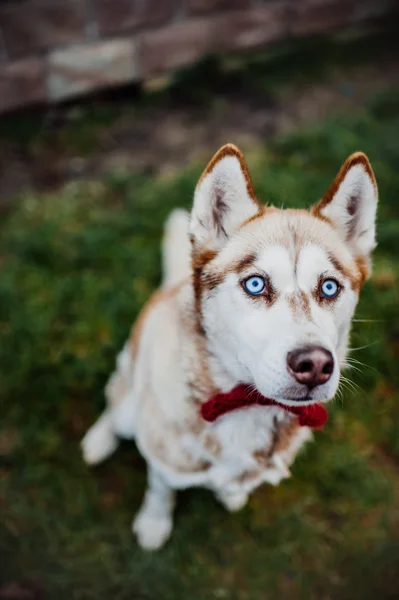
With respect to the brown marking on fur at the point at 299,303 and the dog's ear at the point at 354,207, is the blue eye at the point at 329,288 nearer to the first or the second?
the brown marking on fur at the point at 299,303

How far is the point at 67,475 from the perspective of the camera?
2650 mm

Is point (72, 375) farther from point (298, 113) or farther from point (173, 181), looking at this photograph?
point (298, 113)

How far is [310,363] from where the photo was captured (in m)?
1.44

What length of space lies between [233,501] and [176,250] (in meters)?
1.24

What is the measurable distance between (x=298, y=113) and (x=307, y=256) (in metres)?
3.40

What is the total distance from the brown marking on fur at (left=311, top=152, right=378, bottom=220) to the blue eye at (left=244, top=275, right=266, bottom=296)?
1.08 ft

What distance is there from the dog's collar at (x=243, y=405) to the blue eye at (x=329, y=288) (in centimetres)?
40

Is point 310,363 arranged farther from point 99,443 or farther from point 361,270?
point 99,443

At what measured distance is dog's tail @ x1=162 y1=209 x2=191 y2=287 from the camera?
2.56 m

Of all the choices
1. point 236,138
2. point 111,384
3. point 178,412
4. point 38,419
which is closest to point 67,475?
point 38,419

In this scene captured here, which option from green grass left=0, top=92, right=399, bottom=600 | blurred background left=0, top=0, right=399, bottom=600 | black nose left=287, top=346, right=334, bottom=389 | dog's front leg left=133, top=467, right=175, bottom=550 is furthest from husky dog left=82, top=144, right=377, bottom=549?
green grass left=0, top=92, right=399, bottom=600

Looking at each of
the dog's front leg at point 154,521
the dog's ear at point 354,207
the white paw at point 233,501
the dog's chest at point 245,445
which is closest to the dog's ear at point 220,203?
the dog's ear at point 354,207

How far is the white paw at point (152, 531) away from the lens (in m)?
2.45

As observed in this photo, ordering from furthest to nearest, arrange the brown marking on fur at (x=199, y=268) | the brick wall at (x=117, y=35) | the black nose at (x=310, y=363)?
the brick wall at (x=117, y=35), the brown marking on fur at (x=199, y=268), the black nose at (x=310, y=363)
